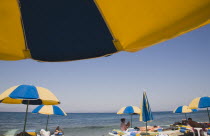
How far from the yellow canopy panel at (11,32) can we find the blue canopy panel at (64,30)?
0.07m

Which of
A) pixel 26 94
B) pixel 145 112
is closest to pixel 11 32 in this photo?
pixel 26 94

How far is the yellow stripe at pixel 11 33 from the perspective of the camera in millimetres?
1451

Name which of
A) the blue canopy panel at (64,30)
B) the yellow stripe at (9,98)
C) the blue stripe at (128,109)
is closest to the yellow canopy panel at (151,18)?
the blue canopy panel at (64,30)

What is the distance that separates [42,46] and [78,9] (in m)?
0.68

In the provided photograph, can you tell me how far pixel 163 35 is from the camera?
3.91ft

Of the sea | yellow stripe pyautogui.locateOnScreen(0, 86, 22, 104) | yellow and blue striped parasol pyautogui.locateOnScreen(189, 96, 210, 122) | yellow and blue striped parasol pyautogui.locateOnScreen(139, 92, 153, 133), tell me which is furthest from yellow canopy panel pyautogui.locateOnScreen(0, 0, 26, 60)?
yellow and blue striped parasol pyautogui.locateOnScreen(189, 96, 210, 122)

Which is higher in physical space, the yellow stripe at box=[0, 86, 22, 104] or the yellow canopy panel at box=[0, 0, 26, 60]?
the yellow canopy panel at box=[0, 0, 26, 60]

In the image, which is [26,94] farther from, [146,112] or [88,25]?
[146,112]

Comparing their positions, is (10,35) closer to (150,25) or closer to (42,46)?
(42,46)

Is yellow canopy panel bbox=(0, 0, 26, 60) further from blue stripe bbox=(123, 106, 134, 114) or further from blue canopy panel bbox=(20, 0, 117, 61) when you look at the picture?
blue stripe bbox=(123, 106, 134, 114)

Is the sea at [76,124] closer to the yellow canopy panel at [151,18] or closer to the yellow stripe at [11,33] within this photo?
the yellow stripe at [11,33]

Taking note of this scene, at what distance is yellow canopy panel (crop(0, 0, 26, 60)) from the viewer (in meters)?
1.45

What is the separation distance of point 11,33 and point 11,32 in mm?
12

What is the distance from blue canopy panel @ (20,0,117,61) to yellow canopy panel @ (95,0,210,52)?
0.60 feet
